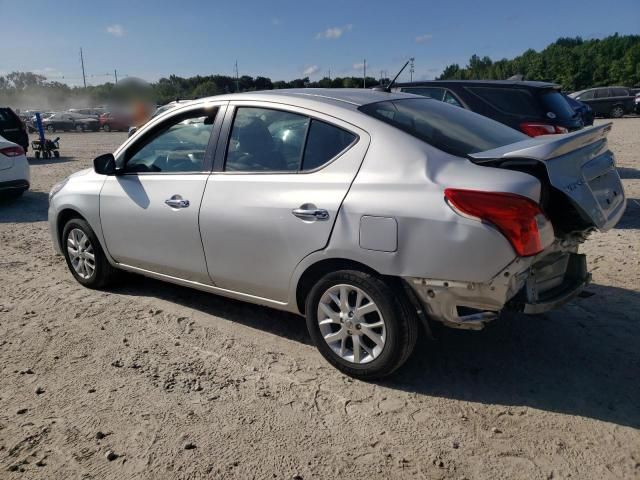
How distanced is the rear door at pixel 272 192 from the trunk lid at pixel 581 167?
2.76ft

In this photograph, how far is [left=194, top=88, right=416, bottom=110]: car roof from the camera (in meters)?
3.51

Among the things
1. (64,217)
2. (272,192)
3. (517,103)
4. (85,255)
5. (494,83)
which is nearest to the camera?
(272,192)

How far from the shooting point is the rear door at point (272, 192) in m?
3.24

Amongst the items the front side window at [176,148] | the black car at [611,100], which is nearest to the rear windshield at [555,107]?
the front side window at [176,148]

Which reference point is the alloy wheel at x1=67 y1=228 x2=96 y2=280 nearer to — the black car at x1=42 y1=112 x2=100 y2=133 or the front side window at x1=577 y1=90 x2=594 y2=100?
the front side window at x1=577 y1=90 x2=594 y2=100

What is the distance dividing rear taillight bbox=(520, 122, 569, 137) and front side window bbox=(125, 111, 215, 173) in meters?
4.76

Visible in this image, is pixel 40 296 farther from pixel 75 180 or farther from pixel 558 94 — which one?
pixel 558 94

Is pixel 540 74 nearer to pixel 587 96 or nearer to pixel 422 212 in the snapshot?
pixel 587 96

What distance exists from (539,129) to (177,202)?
16.8ft

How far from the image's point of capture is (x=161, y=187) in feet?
13.5

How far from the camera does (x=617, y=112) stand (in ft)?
97.6

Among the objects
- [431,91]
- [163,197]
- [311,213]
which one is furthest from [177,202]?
[431,91]

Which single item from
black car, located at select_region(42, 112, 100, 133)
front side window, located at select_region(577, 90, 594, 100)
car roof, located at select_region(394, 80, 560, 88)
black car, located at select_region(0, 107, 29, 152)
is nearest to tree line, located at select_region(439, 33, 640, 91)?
front side window, located at select_region(577, 90, 594, 100)

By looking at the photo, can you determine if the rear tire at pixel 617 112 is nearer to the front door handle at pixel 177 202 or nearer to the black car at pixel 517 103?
the black car at pixel 517 103
